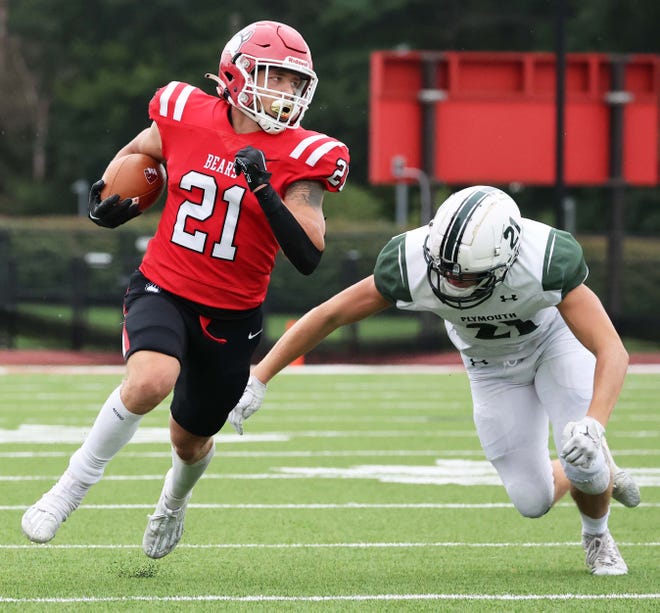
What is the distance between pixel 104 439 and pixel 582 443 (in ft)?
4.91

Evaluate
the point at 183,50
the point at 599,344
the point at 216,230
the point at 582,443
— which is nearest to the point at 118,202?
the point at 216,230

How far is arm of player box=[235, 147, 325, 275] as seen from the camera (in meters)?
4.31

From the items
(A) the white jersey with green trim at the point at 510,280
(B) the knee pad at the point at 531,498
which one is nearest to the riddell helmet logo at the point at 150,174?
(A) the white jersey with green trim at the point at 510,280

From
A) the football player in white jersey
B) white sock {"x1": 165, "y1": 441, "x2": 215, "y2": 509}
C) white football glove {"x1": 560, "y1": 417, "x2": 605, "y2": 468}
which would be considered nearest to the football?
the football player in white jersey

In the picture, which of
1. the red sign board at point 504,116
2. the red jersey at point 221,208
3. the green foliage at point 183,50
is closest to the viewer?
the red jersey at point 221,208

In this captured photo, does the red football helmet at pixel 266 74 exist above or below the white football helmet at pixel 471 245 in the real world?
above

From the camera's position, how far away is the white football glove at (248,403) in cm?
453

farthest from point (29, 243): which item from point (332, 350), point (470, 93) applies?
point (470, 93)

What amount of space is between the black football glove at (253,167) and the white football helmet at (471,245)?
0.55 metres

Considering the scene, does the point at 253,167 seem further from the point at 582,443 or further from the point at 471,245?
the point at 582,443

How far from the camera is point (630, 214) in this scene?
36.5 m

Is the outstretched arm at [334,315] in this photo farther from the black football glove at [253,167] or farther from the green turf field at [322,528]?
the green turf field at [322,528]

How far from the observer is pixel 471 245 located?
4.21 meters

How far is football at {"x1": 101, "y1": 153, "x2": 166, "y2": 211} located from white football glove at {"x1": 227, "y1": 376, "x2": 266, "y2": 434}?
84cm
